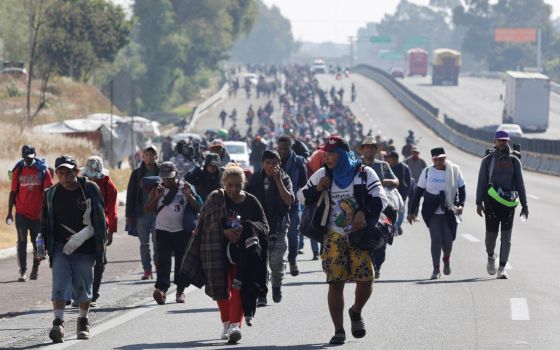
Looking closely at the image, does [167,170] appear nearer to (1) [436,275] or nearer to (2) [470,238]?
(1) [436,275]

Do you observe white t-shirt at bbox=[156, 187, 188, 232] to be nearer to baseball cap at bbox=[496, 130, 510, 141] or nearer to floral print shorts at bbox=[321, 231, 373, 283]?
floral print shorts at bbox=[321, 231, 373, 283]

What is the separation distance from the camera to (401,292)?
49.5ft

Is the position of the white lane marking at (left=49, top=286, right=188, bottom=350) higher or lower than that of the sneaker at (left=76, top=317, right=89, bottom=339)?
lower

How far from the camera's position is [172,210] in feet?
46.9

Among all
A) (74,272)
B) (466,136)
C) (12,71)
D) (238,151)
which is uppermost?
(74,272)

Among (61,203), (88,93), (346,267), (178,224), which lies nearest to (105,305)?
(178,224)

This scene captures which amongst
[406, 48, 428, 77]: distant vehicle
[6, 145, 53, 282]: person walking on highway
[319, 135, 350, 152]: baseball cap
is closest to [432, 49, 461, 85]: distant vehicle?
[406, 48, 428, 77]: distant vehicle

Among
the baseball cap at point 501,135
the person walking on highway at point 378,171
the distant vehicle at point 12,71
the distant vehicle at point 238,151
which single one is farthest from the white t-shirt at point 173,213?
the distant vehicle at point 12,71

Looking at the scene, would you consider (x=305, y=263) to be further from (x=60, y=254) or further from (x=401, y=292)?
(x=60, y=254)

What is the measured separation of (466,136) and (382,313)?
208 ft

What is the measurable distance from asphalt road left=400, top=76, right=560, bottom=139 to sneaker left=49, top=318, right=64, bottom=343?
68610mm

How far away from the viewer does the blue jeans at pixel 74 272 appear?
11.7m

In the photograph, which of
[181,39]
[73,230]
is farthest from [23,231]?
[181,39]

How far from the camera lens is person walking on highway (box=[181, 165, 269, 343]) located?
36.8ft
